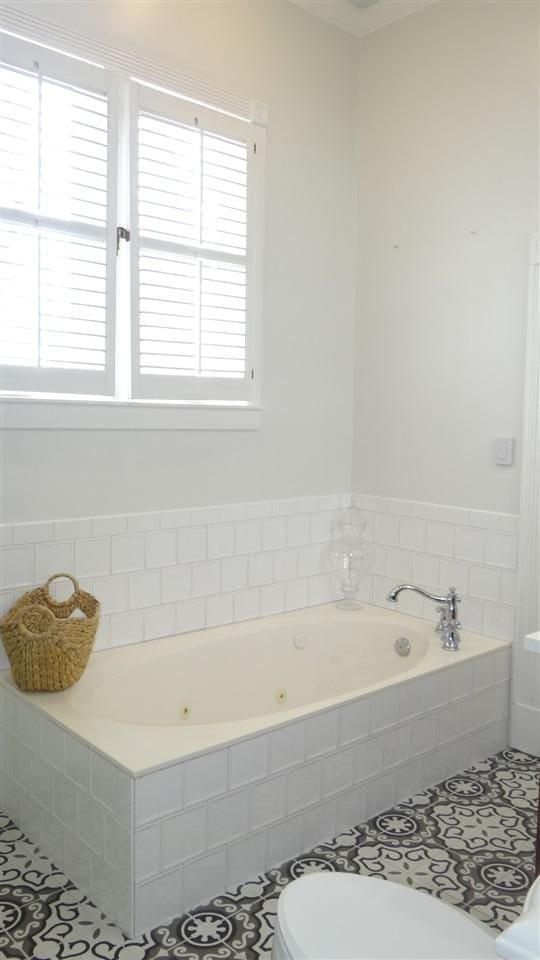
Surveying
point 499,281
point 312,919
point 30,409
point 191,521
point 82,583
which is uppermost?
point 499,281

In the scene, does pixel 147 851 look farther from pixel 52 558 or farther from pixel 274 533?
pixel 274 533

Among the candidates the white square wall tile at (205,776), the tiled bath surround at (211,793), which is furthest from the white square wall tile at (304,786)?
the white square wall tile at (205,776)

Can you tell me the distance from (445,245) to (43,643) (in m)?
2.25

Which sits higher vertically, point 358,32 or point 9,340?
point 358,32

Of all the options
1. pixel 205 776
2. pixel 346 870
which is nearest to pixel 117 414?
pixel 205 776

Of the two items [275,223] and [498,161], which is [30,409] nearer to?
[275,223]

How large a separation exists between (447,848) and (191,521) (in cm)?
148

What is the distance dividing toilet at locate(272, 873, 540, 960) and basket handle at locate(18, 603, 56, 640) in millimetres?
1276

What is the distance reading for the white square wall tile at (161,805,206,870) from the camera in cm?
213

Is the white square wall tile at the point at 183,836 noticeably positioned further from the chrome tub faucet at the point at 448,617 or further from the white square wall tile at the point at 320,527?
the white square wall tile at the point at 320,527

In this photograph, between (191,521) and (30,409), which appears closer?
(30,409)

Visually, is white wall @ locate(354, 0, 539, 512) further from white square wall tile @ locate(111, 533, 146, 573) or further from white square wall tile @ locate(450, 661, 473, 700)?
white square wall tile @ locate(111, 533, 146, 573)

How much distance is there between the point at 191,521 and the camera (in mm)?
3215

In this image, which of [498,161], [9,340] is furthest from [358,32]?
[9,340]
